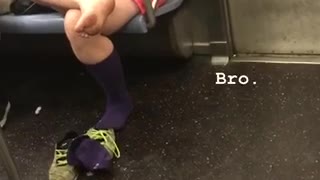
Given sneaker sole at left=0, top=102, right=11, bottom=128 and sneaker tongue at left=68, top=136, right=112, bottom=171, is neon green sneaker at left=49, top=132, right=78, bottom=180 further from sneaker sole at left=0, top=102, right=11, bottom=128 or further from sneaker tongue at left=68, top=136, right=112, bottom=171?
sneaker sole at left=0, top=102, right=11, bottom=128

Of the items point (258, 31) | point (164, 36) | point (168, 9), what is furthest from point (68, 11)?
point (258, 31)

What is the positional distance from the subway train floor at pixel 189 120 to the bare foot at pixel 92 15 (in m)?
0.36

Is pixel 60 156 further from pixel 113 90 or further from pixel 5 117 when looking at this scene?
pixel 5 117

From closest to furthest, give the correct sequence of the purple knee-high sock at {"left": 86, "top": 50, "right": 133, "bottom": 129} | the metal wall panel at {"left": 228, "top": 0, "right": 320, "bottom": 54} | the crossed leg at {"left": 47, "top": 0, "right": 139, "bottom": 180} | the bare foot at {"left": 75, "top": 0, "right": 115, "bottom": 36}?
the bare foot at {"left": 75, "top": 0, "right": 115, "bottom": 36} < the crossed leg at {"left": 47, "top": 0, "right": 139, "bottom": 180} < the purple knee-high sock at {"left": 86, "top": 50, "right": 133, "bottom": 129} < the metal wall panel at {"left": 228, "top": 0, "right": 320, "bottom": 54}

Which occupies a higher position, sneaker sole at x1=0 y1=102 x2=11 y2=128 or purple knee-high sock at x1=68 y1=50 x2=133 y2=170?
purple knee-high sock at x1=68 y1=50 x2=133 y2=170

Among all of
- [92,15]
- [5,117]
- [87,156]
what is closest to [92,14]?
[92,15]

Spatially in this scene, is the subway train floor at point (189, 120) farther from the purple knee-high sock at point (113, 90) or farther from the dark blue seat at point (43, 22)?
the dark blue seat at point (43, 22)

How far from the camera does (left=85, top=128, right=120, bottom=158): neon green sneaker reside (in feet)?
4.59

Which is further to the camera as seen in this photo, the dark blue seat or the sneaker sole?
the sneaker sole

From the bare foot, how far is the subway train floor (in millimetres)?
364

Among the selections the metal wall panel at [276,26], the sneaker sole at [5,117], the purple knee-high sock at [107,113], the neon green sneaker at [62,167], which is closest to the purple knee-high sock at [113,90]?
the purple knee-high sock at [107,113]

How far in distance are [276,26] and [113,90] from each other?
21.5 inches

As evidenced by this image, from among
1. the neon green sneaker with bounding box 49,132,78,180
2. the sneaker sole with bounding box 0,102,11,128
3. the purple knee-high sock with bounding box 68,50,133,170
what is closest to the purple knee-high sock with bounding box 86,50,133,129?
the purple knee-high sock with bounding box 68,50,133,170

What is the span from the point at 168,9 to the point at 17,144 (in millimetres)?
565
